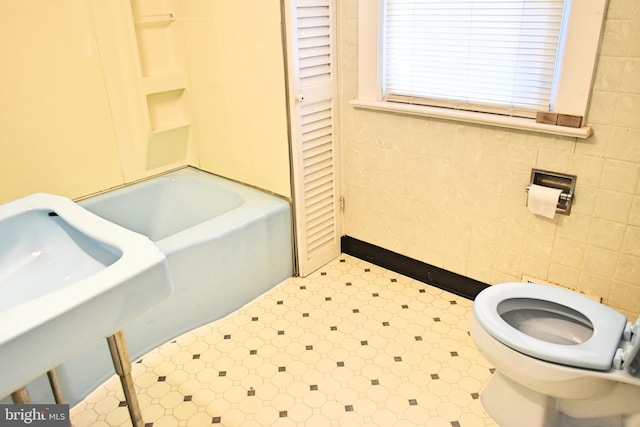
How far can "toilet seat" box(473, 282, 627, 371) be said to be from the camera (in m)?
1.37

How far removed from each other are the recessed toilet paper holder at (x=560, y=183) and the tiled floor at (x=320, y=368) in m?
0.64

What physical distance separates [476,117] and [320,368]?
1.15 metres

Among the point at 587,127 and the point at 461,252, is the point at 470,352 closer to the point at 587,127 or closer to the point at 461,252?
the point at 461,252

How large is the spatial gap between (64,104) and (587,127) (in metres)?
2.09

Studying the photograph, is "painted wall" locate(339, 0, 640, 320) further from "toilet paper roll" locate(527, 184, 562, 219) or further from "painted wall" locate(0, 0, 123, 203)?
"painted wall" locate(0, 0, 123, 203)

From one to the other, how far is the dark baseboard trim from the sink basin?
146cm

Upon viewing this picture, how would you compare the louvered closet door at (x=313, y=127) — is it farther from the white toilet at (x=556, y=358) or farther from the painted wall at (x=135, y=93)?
the white toilet at (x=556, y=358)

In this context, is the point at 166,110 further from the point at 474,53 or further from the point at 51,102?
the point at 474,53

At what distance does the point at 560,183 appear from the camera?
1851 millimetres

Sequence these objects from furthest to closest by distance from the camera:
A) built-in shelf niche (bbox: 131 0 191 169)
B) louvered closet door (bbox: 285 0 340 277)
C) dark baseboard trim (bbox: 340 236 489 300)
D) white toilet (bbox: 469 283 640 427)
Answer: built-in shelf niche (bbox: 131 0 191 169) < dark baseboard trim (bbox: 340 236 489 300) < louvered closet door (bbox: 285 0 340 277) < white toilet (bbox: 469 283 640 427)

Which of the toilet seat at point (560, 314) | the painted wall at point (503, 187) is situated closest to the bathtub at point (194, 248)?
the painted wall at point (503, 187)

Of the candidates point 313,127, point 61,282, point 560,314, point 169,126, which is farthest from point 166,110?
point 560,314

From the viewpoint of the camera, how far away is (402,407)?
5.67ft

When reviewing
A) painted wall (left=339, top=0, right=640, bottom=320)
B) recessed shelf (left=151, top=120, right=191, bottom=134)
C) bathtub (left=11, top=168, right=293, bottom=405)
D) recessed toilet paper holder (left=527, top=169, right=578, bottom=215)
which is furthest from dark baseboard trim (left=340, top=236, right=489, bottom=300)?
recessed shelf (left=151, top=120, right=191, bottom=134)
